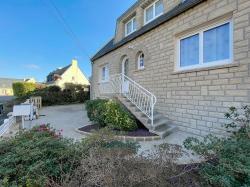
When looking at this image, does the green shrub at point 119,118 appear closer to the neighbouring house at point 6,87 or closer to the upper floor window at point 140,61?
the upper floor window at point 140,61

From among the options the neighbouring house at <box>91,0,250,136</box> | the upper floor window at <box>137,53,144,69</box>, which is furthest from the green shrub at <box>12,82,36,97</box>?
the upper floor window at <box>137,53,144,69</box>

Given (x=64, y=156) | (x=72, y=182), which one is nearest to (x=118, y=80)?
(x=64, y=156)

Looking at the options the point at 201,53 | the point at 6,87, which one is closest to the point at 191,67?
the point at 201,53

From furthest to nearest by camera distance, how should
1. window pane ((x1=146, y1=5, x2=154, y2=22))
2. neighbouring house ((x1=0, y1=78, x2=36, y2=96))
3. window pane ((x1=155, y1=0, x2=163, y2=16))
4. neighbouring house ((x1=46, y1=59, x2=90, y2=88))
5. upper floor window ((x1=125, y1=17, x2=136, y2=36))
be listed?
neighbouring house ((x1=0, y1=78, x2=36, y2=96))
neighbouring house ((x1=46, y1=59, x2=90, y2=88))
upper floor window ((x1=125, y1=17, x2=136, y2=36))
window pane ((x1=146, y1=5, x2=154, y2=22))
window pane ((x1=155, y1=0, x2=163, y2=16))

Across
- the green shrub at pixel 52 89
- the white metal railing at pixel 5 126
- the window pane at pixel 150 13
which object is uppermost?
the window pane at pixel 150 13

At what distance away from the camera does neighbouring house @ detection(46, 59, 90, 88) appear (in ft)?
103

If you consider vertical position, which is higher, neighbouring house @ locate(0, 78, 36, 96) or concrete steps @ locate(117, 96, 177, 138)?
neighbouring house @ locate(0, 78, 36, 96)

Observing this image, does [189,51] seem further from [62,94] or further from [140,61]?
[62,94]

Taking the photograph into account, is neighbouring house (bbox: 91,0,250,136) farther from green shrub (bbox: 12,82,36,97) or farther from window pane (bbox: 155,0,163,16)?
green shrub (bbox: 12,82,36,97)

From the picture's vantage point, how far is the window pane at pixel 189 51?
6445mm

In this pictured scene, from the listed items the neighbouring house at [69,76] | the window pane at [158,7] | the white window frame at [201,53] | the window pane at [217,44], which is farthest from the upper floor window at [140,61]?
the neighbouring house at [69,76]

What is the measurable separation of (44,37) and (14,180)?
58.9 ft

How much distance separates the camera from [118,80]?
29.2ft

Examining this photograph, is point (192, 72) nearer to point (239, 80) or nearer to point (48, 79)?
point (239, 80)
